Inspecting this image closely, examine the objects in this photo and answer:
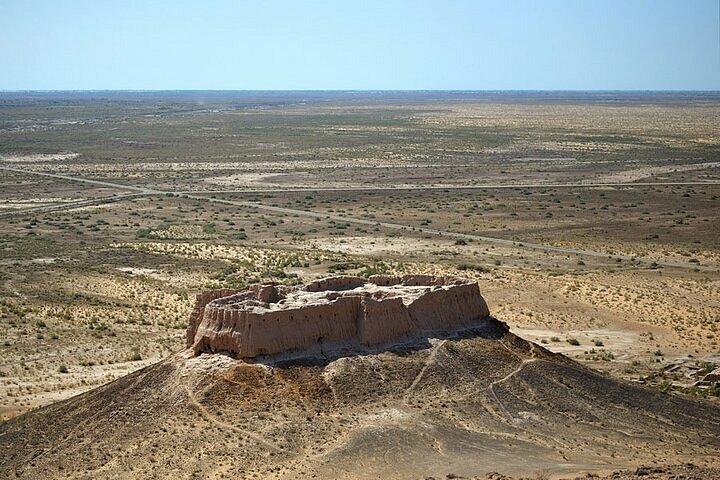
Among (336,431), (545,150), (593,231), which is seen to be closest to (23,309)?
(336,431)

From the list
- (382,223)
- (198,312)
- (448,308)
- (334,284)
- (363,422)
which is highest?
(334,284)

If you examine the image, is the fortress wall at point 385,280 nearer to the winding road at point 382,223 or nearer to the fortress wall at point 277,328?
the fortress wall at point 277,328

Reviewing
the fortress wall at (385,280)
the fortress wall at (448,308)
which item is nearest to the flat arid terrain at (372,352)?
the fortress wall at (448,308)

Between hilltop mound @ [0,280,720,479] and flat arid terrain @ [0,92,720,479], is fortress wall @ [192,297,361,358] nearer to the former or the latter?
hilltop mound @ [0,280,720,479]

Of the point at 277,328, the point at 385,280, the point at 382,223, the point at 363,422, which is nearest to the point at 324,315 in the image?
the point at 277,328

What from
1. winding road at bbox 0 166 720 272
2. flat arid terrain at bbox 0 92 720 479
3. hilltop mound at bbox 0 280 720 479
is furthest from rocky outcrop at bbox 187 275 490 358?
winding road at bbox 0 166 720 272

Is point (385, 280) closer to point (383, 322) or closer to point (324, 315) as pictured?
point (383, 322)

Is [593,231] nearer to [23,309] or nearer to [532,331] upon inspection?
[532,331]
